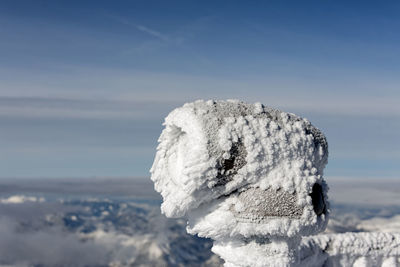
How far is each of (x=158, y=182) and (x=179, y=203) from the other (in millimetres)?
252

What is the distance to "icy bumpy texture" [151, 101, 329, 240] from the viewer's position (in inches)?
108

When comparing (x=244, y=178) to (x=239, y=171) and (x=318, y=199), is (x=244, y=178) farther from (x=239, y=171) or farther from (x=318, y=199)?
(x=318, y=199)

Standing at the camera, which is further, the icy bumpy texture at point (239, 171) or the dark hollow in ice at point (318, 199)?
the dark hollow in ice at point (318, 199)

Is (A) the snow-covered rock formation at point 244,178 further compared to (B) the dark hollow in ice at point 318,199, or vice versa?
(B) the dark hollow in ice at point 318,199

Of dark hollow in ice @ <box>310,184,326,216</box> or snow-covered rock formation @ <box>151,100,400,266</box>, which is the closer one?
snow-covered rock formation @ <box>151,100,400,266</box>

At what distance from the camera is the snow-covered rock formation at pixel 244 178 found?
9.05 feet

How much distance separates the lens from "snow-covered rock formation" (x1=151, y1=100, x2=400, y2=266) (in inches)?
109

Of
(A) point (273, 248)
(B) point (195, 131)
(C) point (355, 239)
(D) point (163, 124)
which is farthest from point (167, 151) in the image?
(C) point (355, 239)

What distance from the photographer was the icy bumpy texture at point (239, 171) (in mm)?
2750

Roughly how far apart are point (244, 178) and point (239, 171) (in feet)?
0.16

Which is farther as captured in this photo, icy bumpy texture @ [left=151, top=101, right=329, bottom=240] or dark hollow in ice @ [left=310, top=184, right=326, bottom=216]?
dark hollow in ice @ [left=310, top=184, right=326, bottom=216]

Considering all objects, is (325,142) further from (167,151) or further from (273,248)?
(167,151)

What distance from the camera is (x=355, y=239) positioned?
13.7 feet

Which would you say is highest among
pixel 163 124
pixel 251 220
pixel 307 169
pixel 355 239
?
pixel 163 124
